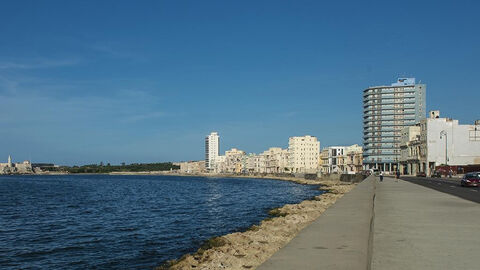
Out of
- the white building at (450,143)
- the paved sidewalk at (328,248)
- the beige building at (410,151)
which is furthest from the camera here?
the beige building at (410,151)

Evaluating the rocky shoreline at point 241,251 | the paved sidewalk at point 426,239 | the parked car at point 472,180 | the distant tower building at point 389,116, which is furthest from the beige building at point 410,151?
the rocky shoreline at point 241,251

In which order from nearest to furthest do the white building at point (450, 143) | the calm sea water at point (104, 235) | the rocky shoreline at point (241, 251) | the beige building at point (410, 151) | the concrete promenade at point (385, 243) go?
the concrete promenade at point (385, 243) → the rocky shoreline at point (241, 251) → the calm sea water at point (104, 235) → the white building at point (450, 143) → the beige building at point (410, 151)

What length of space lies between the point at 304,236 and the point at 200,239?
11365mm

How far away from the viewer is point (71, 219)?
34281 millimetres

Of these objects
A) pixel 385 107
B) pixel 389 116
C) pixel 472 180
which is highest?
pixel 385 107

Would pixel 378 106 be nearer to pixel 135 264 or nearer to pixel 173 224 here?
pixel 173 224

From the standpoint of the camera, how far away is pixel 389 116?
188 meters

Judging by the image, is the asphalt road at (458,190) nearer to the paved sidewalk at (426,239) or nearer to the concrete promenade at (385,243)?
the paved sidewalk at (426,239)

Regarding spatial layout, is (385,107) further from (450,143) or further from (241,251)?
(241,251)

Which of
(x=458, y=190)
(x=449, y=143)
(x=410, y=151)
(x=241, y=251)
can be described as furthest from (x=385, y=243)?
(x=410, y=151)

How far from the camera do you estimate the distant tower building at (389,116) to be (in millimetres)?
185750

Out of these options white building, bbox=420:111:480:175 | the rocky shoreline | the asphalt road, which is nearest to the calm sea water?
the rocky shoreline

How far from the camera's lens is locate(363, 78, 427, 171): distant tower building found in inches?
7313

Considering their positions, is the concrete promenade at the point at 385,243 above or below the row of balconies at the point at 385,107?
below
